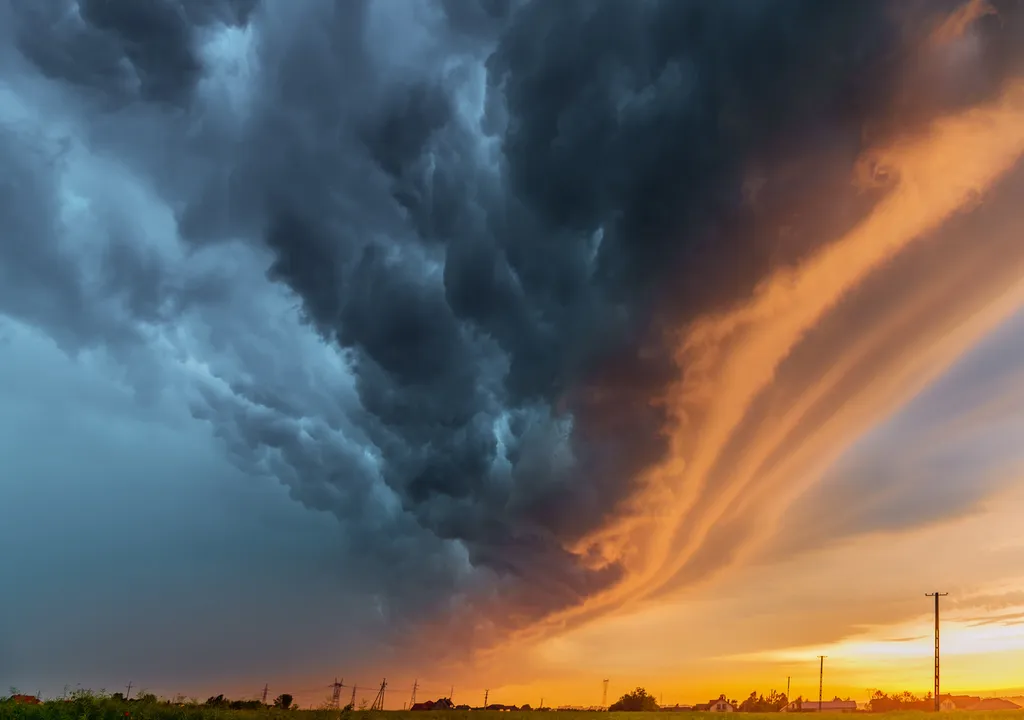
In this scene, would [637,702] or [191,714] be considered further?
[637,702]

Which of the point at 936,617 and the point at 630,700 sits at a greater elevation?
the point at 936,617

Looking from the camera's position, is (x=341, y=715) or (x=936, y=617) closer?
(x=341, y=715)

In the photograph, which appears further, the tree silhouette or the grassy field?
the tree silhouette

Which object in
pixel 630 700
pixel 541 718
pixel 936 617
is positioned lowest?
pixel 630 700

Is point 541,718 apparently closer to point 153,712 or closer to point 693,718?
point 693,718

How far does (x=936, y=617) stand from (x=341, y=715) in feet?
280

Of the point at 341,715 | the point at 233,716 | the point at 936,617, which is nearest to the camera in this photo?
the point at 233,716

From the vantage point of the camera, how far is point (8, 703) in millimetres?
49562

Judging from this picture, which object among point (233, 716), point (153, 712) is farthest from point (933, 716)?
point (153, 712)

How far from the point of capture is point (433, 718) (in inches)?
2480

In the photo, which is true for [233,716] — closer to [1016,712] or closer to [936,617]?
[1016,712]

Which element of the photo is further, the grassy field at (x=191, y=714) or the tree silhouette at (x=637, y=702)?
the tree silhouette at (x=637, y=702)

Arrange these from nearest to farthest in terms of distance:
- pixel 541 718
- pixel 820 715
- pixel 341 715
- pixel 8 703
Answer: pixel 8 703 < pixel 341 715 < pixel 820 715 < pixel 541 718

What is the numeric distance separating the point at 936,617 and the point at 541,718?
6546 cm
